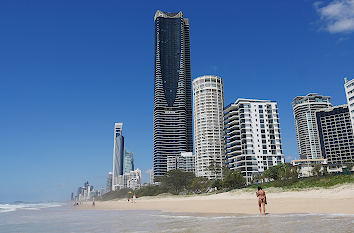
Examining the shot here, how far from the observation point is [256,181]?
9394 centimetres

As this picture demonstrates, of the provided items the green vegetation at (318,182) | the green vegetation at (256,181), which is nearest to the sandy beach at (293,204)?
the green vegetation at (318,182)

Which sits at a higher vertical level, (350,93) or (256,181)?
(350,93)

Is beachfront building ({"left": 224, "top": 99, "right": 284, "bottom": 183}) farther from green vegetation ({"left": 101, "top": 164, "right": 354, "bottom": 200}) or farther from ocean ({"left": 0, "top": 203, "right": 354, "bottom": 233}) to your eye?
ocean ({"left": 0, "top": 203, "right": 354, "bottom": 233})

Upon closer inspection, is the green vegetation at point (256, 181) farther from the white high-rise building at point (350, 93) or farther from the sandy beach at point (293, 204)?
the white high-rise building at point (350, 93)

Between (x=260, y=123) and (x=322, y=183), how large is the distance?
281ft

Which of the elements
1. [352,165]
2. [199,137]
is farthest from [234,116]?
[199,137]

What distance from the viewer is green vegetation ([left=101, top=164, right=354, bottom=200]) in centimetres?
4662

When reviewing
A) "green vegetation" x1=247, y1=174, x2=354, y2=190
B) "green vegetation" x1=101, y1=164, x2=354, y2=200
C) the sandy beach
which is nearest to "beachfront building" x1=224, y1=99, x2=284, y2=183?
"green vegetation" x1=101, y1=164, x2=354, y2=200

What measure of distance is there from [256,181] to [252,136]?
116ft

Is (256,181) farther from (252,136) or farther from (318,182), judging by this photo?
(318,182)

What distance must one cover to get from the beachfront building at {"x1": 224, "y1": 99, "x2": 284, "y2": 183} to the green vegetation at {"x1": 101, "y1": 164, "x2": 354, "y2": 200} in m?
19.9

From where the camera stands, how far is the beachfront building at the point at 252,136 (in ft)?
406

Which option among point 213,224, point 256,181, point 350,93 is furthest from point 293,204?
Answer: point 350,93

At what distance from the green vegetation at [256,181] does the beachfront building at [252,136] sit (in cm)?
1993
